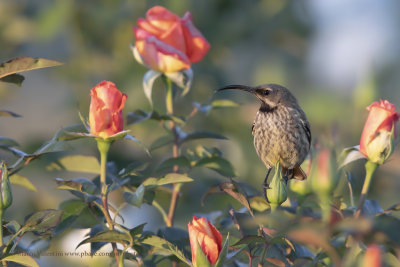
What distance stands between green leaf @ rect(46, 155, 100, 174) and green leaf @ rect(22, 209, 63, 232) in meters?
0.47

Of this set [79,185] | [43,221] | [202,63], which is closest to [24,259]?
[43,221]

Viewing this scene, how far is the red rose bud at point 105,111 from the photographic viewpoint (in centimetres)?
190

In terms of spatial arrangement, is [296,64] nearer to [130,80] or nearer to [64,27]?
[130,80]

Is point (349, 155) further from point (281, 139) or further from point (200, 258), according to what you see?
point (281, 139)

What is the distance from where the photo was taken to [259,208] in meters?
2.19

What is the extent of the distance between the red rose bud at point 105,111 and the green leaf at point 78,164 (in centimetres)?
32

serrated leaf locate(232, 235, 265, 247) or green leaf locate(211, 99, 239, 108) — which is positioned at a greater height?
green leaf locate(211, 99, 239, 108)

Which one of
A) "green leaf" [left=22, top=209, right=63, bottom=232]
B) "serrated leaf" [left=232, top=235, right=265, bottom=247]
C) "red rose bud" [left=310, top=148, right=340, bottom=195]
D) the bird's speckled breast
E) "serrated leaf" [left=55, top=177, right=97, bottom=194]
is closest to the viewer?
"red rose bud" [left=310, top=148, right=340, bottom=195]

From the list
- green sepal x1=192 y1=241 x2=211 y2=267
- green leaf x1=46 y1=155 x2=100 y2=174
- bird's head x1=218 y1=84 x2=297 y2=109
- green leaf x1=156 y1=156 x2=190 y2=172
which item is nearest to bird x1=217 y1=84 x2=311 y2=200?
bird's head x1=218 y1=84 x2=297 y2=109

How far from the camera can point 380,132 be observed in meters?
1.89

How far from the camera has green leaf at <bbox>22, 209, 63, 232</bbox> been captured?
5.77ft

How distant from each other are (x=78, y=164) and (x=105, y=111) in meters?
0.46

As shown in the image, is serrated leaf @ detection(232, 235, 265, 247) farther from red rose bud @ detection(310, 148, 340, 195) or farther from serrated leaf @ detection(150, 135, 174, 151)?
serrated leaf @ detection(150, 135, 174, 151)

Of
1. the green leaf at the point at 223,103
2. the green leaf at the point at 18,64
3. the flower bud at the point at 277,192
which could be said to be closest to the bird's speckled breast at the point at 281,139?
the green leaf at the point at 223,103
